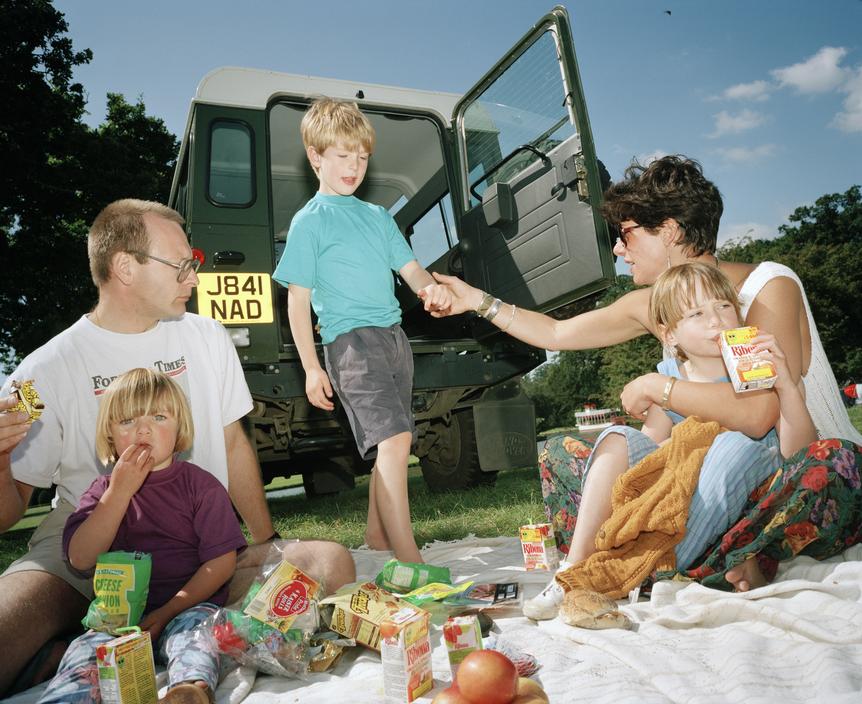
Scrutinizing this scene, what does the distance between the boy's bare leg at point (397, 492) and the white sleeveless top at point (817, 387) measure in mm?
1215

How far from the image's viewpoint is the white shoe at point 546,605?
5.73 feet

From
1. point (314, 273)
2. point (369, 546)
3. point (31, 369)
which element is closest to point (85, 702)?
point (31, 369)

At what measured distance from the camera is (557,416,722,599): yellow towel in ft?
5.64

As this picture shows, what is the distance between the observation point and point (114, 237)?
1913mm

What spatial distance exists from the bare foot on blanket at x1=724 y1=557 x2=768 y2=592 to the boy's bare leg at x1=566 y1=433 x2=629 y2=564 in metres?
0.34

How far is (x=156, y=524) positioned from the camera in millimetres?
1684

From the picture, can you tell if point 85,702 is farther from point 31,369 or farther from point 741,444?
point 741,444

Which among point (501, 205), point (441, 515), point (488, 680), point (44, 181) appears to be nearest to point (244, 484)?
point (488, 680)

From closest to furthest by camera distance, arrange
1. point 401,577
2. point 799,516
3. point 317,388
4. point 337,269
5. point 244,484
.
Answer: point 799,516 < point 401,577 < point 244,484 < point 317,388 < point 337,269

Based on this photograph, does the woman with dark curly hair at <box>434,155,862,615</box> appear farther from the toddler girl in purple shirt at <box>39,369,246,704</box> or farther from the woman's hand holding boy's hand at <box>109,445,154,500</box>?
the woman's hand holding boy's hand at <box>109,445,154,500</box>

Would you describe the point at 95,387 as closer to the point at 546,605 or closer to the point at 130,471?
the point at 130,471

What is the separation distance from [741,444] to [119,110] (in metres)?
14.1

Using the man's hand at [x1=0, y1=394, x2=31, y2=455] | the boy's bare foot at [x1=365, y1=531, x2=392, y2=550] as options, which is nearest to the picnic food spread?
the man's hand at [x1=0, y1=394, x2=31, y2=455]

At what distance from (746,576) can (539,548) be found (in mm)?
731
